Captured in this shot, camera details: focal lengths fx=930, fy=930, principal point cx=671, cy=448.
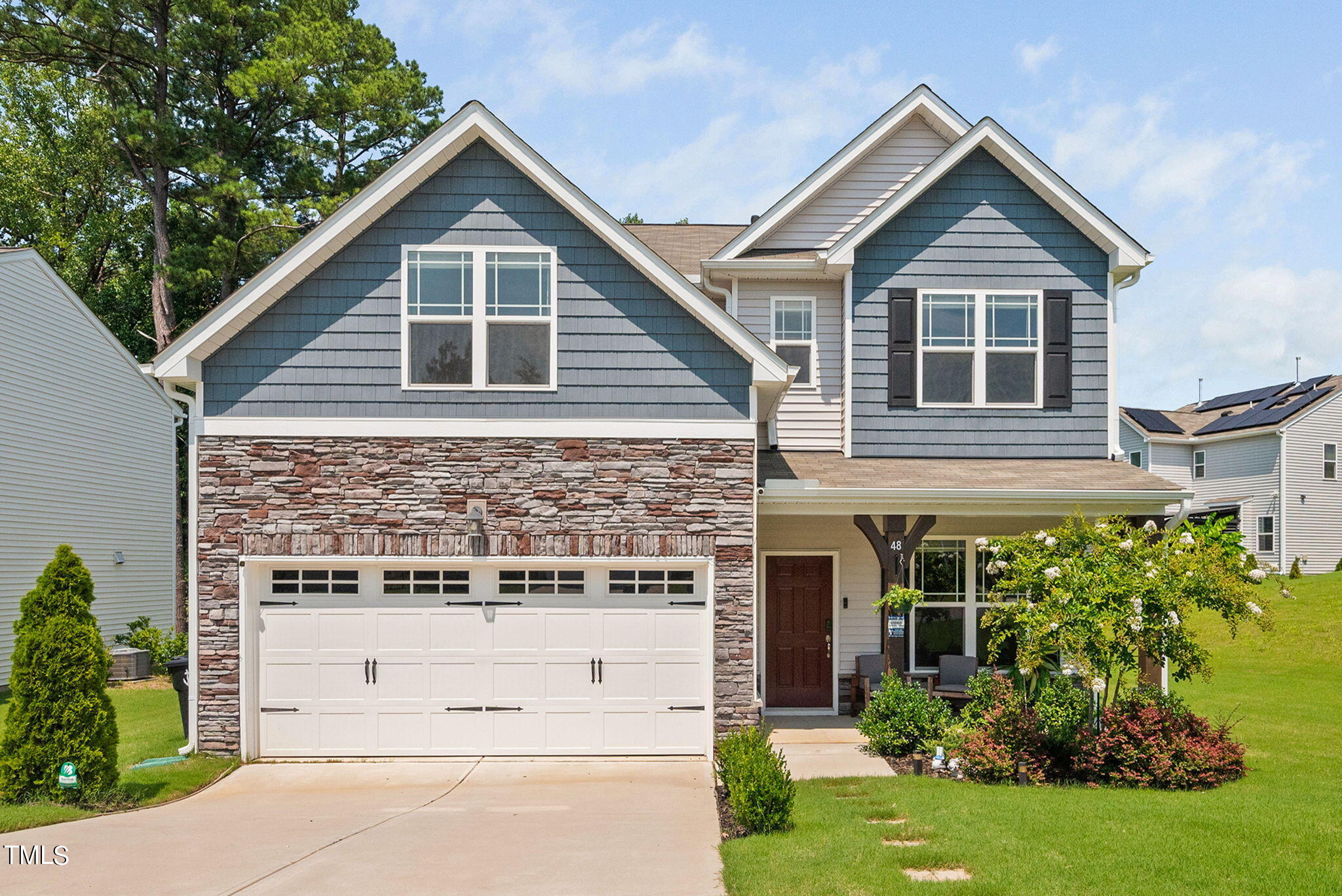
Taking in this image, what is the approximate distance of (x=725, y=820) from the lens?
8.01m

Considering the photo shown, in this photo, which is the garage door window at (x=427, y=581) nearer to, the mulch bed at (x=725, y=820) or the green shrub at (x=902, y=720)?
the mulch bed at (x=725, y=820)

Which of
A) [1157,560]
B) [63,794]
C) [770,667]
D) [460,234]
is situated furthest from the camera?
[770,667]

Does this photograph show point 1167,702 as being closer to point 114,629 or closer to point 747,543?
point 747,543

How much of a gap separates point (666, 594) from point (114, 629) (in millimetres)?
14405

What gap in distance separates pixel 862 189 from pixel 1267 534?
76.2 ft

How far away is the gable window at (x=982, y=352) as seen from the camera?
1223 cm

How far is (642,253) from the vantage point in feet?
33.3

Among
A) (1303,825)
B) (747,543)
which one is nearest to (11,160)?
(747,543)

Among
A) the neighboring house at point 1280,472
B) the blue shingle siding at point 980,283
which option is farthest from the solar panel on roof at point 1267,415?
the blue shingle siding at point 980,283

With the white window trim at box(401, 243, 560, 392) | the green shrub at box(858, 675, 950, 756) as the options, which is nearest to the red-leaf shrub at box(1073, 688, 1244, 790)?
the green shrub at box(858, 675, 950, 756)

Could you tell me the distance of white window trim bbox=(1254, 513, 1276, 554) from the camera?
28734 mm

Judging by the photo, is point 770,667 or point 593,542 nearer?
point 593,542

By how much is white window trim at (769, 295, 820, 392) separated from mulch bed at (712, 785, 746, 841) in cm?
570

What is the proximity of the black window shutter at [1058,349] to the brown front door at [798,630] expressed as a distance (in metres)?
3.65
